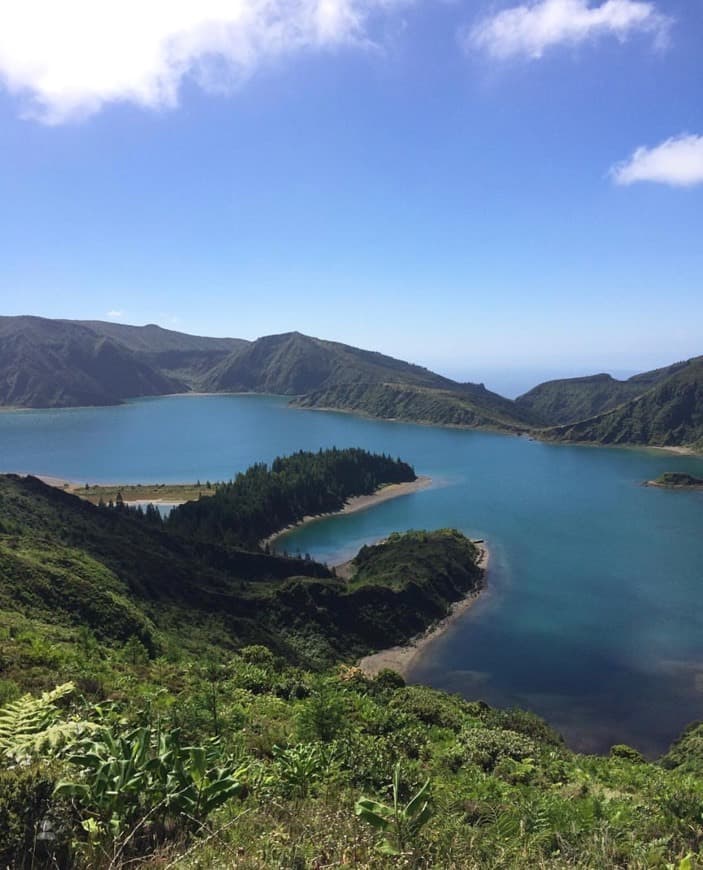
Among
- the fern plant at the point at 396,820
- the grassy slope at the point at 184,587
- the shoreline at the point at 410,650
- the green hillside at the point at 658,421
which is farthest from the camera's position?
the green hillside at the point at 658,421

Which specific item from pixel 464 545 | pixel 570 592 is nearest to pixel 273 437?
pixel 464 545

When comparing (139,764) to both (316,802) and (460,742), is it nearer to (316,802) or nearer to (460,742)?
(316,802)

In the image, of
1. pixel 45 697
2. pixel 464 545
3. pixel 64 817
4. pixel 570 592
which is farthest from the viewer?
pixel 464 545

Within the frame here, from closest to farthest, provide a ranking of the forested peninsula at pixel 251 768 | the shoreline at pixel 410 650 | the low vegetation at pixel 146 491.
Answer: the forested peninsula at pixel 251 768
the shoreline at pixel 410 650
the low vegetation at pixel 146 491

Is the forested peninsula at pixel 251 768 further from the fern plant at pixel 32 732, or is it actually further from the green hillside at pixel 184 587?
the green hillside at pixel 184 587

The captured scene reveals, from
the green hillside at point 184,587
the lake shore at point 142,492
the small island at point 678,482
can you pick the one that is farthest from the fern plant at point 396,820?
the small island at point 678,482

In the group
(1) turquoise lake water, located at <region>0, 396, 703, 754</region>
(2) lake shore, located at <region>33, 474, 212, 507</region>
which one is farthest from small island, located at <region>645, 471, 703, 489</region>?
(2) lake shore, located at <region>33, 474, 212, 507</region>

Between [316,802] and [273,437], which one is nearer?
[316,802]

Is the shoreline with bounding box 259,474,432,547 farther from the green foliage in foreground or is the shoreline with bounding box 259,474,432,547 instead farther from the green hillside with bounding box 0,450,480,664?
the green foliage in foreground
